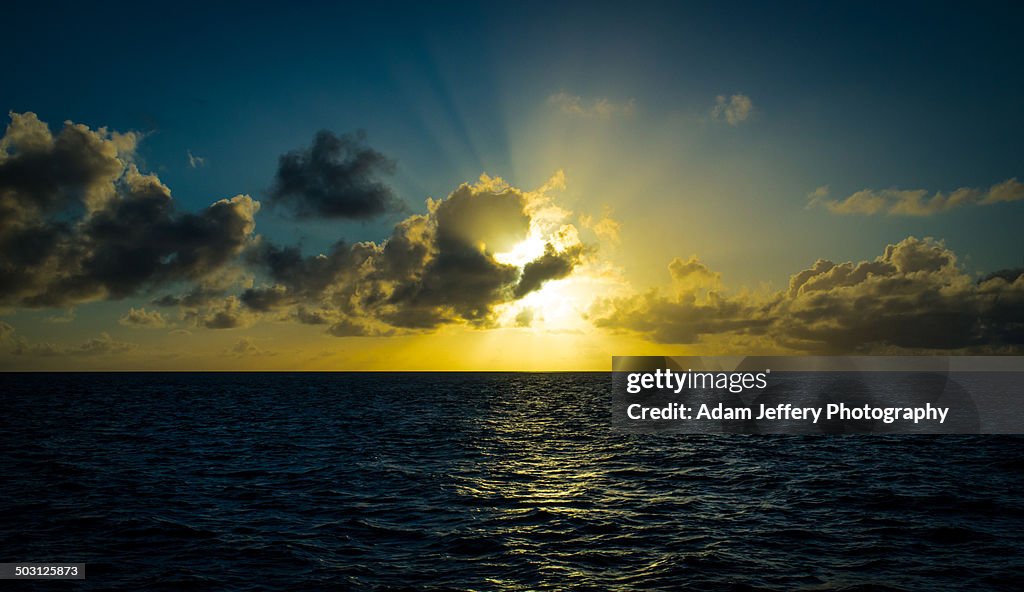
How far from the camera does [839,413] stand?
81750 millimetres

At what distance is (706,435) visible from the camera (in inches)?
2112

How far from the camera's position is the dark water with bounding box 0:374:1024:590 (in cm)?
1802

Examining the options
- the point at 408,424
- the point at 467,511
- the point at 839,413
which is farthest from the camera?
the point at 839,413

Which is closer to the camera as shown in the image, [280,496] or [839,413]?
[280,496]

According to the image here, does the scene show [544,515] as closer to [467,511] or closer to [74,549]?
[467,511]

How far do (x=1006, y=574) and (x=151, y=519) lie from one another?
30.5m

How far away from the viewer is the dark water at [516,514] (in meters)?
18.0

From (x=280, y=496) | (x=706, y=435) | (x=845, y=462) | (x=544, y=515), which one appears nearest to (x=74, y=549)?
(x=280, y=496)

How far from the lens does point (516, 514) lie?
25.0 m

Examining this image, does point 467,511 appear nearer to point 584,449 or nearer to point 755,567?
point 755,567

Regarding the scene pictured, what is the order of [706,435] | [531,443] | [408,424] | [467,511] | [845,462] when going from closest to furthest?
[467,511] → [845,462] → [531,443] → [706,435] → [408,424]

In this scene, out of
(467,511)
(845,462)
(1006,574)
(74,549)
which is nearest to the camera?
(1006,574)

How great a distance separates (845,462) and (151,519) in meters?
39.3

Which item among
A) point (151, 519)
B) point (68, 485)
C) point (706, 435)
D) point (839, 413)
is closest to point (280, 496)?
point (151, 519)
